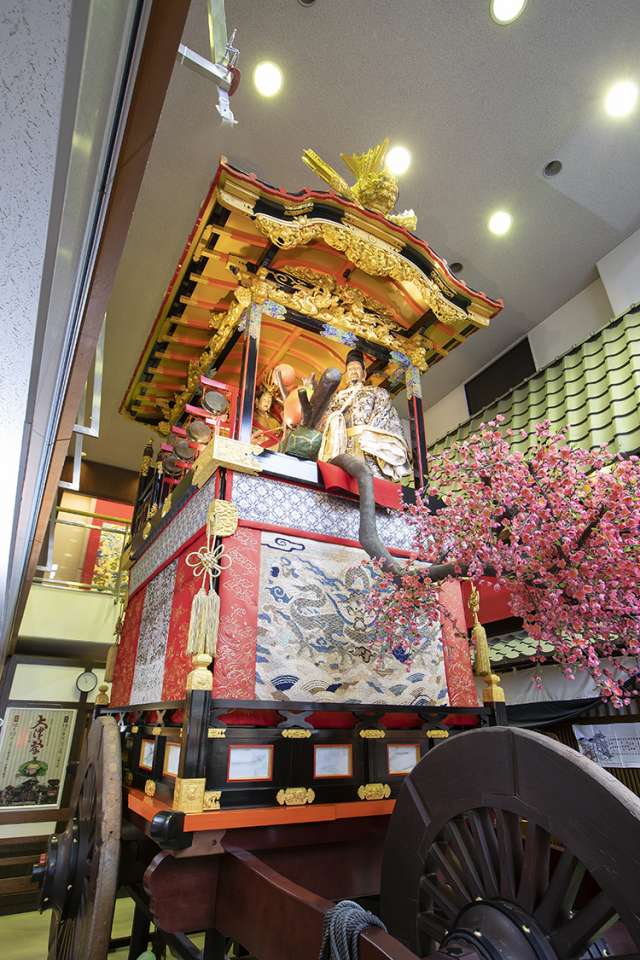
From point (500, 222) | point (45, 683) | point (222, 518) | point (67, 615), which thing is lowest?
point (45, 683)

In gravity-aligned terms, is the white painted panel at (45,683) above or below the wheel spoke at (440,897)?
above

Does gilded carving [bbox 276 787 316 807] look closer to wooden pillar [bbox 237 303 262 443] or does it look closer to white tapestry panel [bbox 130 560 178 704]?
white tapestry panel [bbox 130 560 178 704]

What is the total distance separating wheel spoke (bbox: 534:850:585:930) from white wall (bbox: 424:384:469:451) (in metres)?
7.09

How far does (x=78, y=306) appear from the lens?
121cm

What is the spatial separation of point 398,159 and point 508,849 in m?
5.73

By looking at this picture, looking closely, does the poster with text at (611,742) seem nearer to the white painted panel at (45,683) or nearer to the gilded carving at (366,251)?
the gilded carving at (366,251)

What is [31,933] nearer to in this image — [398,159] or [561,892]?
[561,892]

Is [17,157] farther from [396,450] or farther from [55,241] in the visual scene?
[396,450]

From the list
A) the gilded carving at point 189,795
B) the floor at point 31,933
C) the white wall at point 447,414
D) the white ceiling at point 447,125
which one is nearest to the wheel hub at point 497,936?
the gilded carving at point 189,795

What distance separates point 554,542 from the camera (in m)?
2.00

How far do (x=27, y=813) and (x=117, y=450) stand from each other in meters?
5.94

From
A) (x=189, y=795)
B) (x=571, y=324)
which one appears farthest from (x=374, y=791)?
(x=571, y=324)

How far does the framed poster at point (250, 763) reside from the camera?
1.98 m

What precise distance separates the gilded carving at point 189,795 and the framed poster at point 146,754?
24.1 inches
